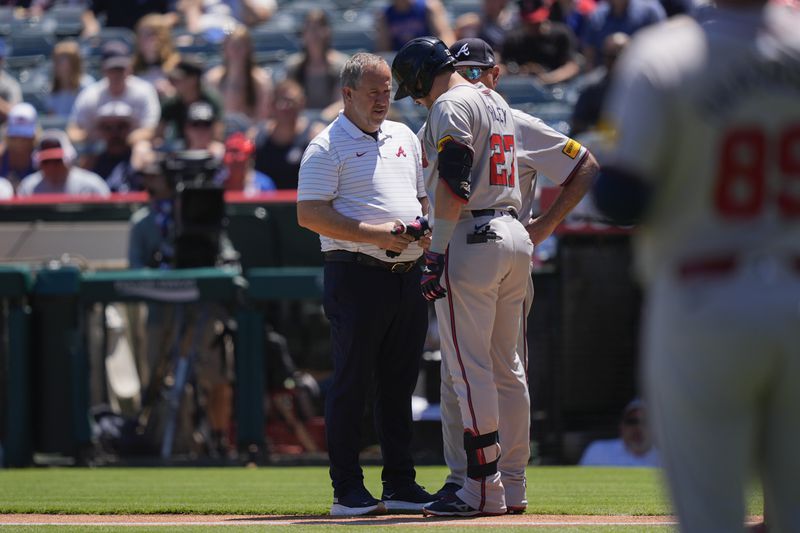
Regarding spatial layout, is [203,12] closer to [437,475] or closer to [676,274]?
[437,475]

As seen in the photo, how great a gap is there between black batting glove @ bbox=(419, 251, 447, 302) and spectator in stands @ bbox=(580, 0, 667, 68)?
8.44 metres

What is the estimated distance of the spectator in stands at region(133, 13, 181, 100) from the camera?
51.1 feet

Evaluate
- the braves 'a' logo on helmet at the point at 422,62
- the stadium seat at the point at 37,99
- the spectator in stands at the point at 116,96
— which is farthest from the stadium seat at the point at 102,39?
the braves 'a' logo on helmet at the point at 422,62

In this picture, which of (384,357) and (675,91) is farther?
(384,357)

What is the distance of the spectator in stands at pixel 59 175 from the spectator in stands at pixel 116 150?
58 centimetres

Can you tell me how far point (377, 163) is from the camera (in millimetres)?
6496

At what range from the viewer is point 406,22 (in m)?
15.2

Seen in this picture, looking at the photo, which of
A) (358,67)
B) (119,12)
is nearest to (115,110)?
(119,12)

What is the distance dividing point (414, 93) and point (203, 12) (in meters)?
12.6

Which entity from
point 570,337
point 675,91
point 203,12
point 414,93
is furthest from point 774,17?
point 203,12

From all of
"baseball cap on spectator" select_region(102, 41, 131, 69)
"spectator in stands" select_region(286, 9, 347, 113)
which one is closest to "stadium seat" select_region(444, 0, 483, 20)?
"spectator in stands" select_region(286, 9, 347, 113)

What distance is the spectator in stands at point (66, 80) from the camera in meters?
15.7

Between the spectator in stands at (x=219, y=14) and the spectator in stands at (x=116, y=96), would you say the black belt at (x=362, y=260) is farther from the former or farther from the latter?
the spectator in stands at (x=219, y=14)

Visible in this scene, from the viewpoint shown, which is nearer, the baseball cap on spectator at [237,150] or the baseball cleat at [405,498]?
the baseball cleat at [405,498]
